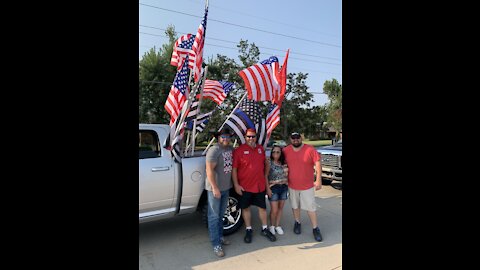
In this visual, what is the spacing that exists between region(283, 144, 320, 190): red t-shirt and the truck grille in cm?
336

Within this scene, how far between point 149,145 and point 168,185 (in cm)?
91

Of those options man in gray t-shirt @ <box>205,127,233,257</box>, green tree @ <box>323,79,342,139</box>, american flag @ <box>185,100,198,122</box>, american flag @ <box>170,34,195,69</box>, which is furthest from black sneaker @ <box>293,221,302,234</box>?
green tree @ <box>323,79,342,139</box>

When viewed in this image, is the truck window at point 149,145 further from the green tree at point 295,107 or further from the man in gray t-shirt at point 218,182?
the green tree at point 295,107

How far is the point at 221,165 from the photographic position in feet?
12.0

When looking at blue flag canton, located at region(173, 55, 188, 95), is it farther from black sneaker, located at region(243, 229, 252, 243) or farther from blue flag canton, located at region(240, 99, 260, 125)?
black sneaker, located at region(243, 229, 252, 243)

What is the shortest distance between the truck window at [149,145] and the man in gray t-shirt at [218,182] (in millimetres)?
875

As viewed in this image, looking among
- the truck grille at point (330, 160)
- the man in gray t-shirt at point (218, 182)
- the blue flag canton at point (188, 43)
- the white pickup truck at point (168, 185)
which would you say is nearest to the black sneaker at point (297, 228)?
the white pickup truck at point (168, 185)
